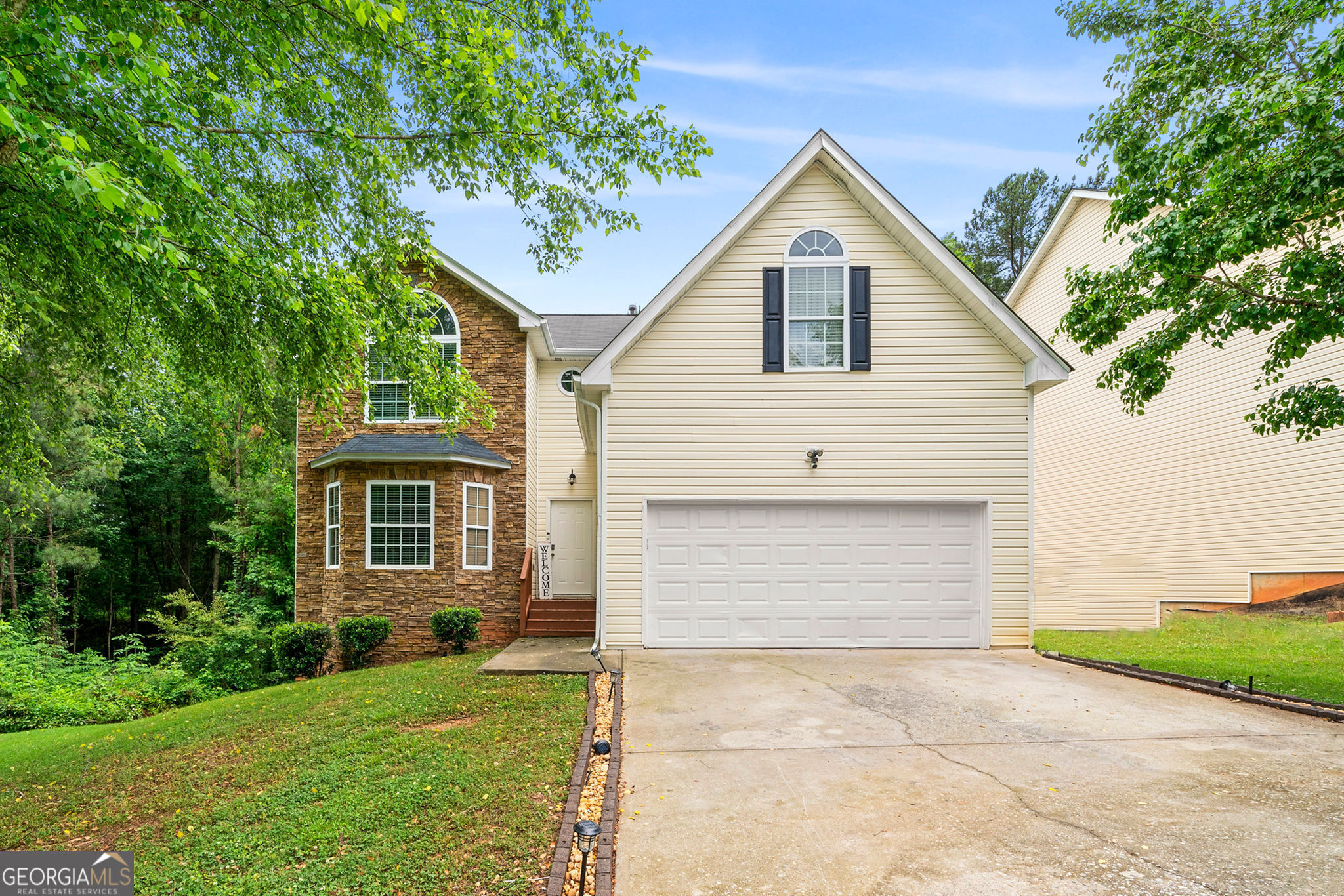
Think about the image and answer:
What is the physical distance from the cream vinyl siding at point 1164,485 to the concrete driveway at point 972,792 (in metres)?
6.97

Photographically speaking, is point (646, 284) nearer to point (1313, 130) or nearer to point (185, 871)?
point (1313, 130)

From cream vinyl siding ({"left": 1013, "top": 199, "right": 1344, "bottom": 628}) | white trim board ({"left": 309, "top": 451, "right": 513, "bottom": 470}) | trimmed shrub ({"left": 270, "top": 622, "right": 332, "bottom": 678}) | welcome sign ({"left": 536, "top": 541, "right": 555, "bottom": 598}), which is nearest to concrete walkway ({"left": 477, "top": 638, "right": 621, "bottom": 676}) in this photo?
welcome sign ({"left": 536, "top": 541, "right": 555, "bottom": 598})

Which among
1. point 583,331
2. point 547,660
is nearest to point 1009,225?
point 583,331

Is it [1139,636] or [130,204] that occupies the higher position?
[130,204]

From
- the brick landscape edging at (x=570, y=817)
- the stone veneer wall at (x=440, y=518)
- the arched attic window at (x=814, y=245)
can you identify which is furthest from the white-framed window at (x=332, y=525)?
the arched attic window at (x=814, y=245)

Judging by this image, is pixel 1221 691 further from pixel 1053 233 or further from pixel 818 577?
pixel 1053 233

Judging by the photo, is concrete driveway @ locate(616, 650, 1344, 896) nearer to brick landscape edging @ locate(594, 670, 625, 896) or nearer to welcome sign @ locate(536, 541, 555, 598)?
brick landscape edging @ locate(594, 670, 625, 896)

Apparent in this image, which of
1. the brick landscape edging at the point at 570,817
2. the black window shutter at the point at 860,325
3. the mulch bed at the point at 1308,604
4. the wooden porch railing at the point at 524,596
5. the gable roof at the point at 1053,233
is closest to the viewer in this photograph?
the brick landscape edging at the point at 570,817

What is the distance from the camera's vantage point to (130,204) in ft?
12.5

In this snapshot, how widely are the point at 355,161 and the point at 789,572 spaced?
7022 mm

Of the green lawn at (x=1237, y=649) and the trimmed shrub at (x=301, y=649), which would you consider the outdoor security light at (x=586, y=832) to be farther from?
the trimmed shrub at (x=301, y=649)

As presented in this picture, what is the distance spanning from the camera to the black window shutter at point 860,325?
378 inches

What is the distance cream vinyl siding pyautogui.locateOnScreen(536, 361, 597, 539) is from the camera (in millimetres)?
15219

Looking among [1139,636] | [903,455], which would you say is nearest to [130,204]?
[903,455]
